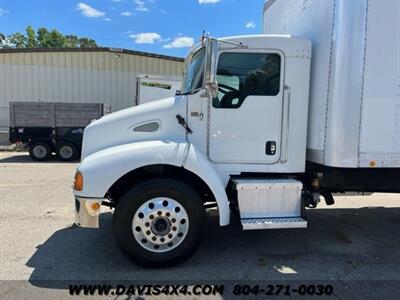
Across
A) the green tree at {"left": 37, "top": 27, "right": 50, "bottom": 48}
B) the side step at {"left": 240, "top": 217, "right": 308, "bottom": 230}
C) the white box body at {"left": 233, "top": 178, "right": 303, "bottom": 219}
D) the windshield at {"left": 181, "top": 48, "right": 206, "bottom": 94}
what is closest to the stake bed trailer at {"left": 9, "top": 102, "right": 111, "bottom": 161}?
the windshield at {"left": 181, "top": 48, "right": 206, "bottom": 94}

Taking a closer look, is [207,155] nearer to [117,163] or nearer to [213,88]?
[213,88]

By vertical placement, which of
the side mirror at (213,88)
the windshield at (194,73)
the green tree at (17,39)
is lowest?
the side mirror at (213,88)

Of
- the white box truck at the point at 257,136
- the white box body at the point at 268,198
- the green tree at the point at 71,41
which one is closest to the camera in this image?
the white box truck at the point at 257,136

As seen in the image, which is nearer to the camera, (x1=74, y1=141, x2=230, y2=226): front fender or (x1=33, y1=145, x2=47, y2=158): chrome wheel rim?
(x1=74, y1=141, x2=230, y2=226): front fender

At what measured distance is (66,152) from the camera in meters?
14.4

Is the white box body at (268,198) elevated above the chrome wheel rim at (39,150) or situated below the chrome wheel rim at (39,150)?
above

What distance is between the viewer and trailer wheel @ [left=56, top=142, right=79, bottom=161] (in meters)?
14.4

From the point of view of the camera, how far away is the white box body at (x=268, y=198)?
4367mm

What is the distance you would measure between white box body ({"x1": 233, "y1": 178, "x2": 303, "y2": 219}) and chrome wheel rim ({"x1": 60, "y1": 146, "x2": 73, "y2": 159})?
11.3 m

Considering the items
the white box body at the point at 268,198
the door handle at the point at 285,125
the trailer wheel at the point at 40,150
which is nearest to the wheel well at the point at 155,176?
the white box body at the point at 268,198

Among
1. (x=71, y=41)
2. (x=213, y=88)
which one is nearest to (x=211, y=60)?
(x=213, y=88)

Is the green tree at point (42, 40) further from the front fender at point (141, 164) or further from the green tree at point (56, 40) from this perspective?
the front fender at point (141, 164)

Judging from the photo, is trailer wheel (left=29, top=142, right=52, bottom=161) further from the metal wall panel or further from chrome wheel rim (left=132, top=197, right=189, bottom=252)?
chrome wheel rim (left=132, top=197, right=189, bottom=252)

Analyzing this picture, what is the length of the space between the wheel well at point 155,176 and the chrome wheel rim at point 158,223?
0.32 metres
